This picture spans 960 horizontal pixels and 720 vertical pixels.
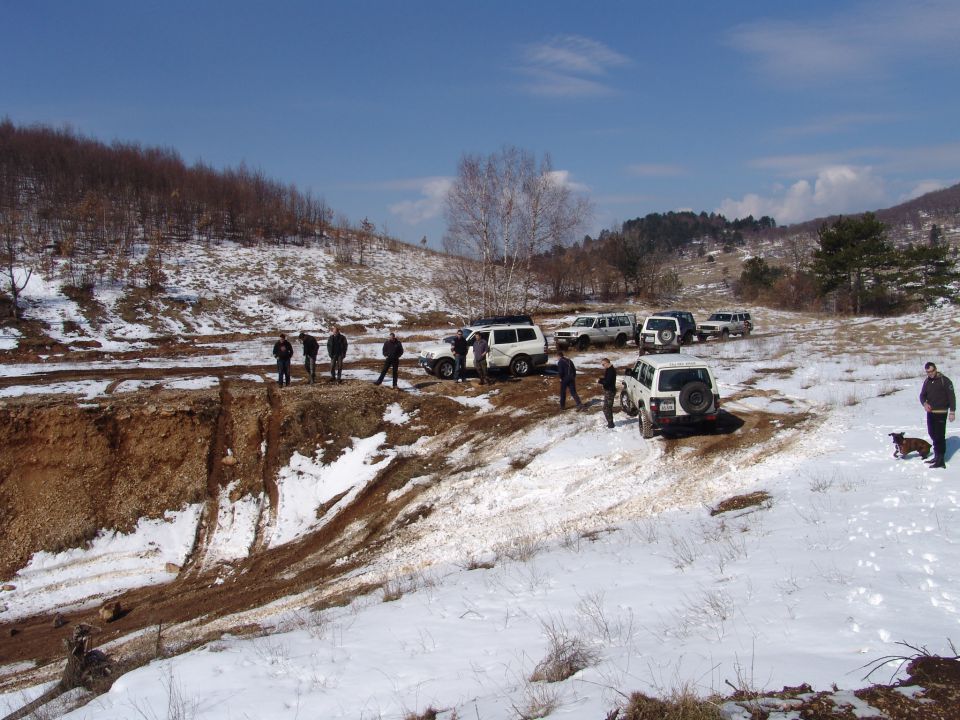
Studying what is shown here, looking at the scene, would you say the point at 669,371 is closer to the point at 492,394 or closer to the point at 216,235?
the point at 492,394

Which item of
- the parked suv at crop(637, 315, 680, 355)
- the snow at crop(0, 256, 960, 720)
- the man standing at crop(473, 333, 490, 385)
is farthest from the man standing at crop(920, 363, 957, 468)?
the parked suv at crop(637, 315, 680, 355)

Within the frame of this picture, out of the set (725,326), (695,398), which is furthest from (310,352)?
(725,326)

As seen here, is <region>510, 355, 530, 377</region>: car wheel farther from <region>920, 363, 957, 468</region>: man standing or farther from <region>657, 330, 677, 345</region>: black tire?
<region>920, 363, 957, 468</region>: man standing

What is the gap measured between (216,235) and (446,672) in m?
56.8

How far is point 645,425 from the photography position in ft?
47.2

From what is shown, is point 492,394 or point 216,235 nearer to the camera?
point 492,394

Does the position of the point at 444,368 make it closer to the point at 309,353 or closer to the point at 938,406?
the point at 309,353

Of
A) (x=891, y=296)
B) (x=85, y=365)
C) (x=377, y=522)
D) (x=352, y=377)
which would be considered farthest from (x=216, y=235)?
(x=891, y=296)

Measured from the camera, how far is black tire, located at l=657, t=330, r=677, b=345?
26.7m

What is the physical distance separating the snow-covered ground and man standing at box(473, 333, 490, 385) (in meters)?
4.58

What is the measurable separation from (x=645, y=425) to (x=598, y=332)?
653 inches

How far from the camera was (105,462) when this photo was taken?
594 inches

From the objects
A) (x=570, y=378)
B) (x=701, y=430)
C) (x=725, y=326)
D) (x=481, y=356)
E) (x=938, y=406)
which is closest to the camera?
(x=938, y=406)

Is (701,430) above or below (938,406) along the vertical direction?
below
